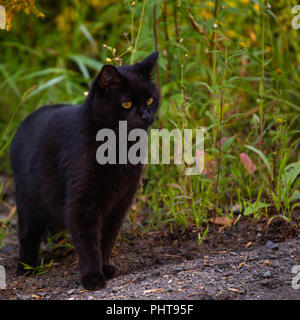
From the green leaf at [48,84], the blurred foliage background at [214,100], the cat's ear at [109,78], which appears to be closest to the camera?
the cat's ear at [109,78]

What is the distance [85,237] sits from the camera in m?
2.04

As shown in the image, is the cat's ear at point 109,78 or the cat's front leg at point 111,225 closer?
the cat's ear at point 109,78

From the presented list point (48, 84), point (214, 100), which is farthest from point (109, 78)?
point (48, 84)

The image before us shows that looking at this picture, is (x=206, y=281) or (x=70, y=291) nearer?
(x=206, y=281)

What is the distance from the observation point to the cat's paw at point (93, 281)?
6.50ft

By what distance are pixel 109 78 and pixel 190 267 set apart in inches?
34.8

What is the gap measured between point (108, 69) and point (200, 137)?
30.4 inches

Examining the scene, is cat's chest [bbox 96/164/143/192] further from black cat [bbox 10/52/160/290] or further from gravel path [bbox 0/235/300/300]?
gravel path [bbox 0/235/300/300]

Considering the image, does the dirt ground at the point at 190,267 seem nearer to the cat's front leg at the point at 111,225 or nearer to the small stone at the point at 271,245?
the small stone at the point at 271,245

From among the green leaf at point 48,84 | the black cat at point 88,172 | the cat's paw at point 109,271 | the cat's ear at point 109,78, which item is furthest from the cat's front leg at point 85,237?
the green leaf at point 48,84

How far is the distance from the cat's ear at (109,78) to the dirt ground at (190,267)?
83cm

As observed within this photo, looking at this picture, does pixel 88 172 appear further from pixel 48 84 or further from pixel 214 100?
pixel 48 84

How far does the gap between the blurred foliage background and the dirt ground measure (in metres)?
0.11
